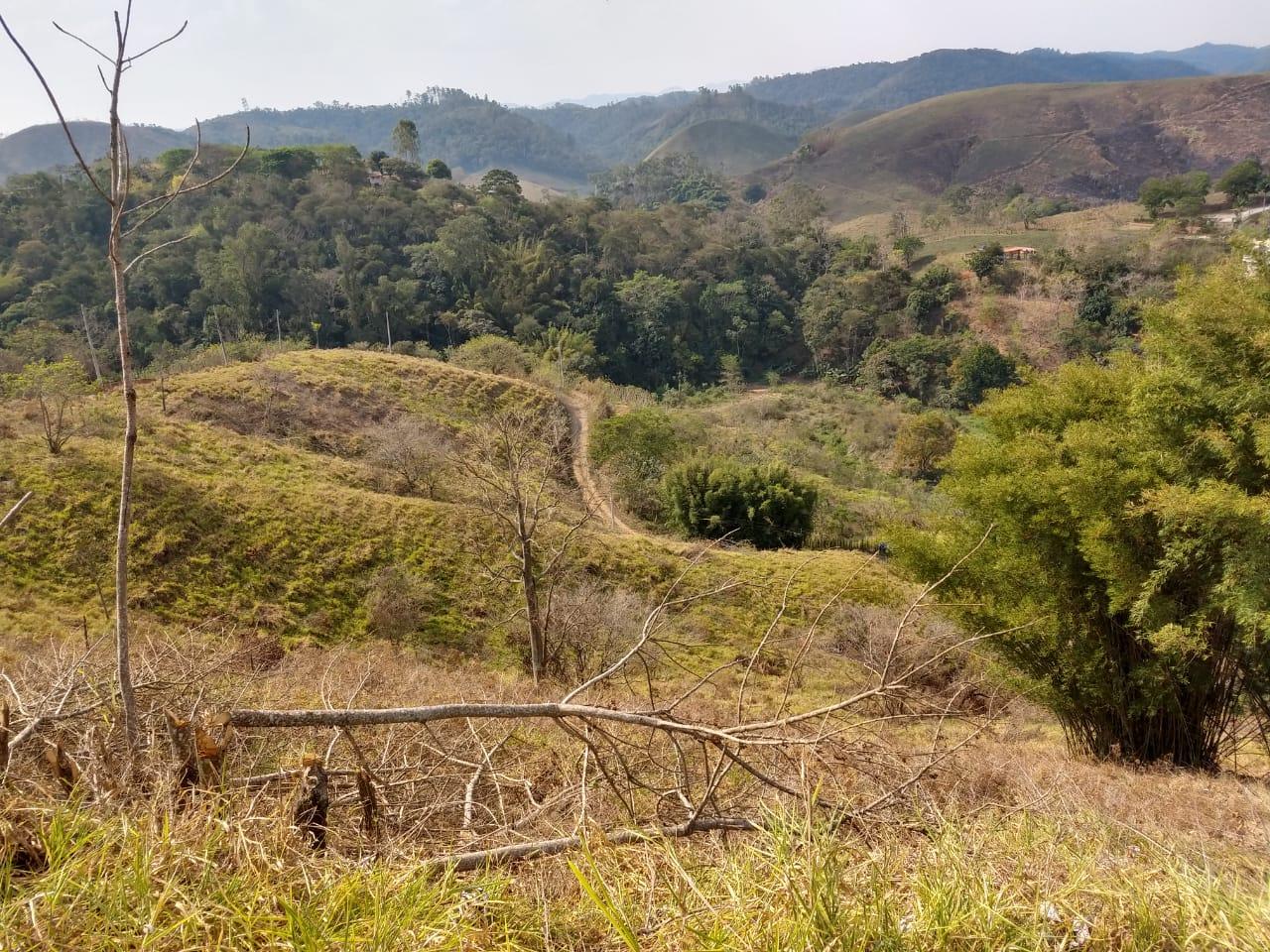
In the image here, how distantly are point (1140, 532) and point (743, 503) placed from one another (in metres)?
12.9

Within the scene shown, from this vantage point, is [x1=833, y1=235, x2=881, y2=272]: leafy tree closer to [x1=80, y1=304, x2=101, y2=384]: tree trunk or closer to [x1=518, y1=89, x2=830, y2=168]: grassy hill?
[x1=80, y1=304, x2=101, y2=384]: tree trunk

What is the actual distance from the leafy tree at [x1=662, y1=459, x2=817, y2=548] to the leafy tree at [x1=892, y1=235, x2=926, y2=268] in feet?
127

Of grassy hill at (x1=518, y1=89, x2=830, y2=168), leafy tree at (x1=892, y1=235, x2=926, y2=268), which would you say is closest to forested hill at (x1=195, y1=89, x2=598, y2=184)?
grassy hill at (x1=518, y1=89, x2=830, y2=168)

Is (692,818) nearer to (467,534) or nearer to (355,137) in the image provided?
(467,534)

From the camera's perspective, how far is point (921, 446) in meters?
28.2

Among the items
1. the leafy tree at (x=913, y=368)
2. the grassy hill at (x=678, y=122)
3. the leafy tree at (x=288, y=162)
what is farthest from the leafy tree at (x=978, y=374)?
the grassy hill at (x=678, y=122)

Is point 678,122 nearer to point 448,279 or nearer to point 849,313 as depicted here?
point 849,313

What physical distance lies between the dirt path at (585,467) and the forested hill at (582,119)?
330 ft

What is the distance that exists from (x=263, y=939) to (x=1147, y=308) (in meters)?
6.98

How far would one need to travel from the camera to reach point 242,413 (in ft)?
58.2

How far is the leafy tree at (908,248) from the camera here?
4981 cm

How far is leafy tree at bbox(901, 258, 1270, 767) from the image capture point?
4.88 metres

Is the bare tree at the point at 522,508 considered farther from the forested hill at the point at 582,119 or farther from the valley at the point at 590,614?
the forested hill at the point at 582,119

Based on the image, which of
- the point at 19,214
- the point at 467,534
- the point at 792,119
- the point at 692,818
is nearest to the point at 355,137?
the point at 792,119
